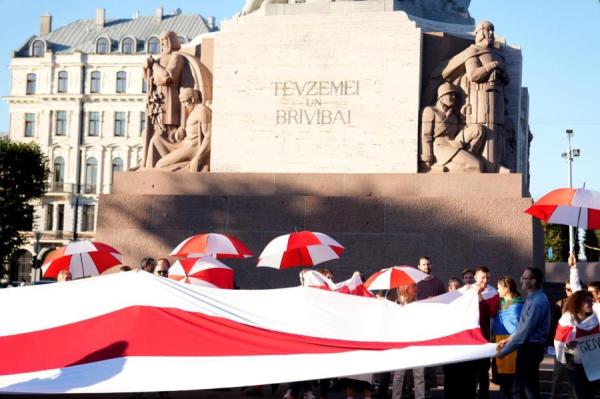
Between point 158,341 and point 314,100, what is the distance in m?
11.3

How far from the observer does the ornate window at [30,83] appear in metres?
102

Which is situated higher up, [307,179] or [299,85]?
[299,85]

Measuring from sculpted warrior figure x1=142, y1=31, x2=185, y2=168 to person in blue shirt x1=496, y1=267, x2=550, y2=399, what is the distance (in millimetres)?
12461

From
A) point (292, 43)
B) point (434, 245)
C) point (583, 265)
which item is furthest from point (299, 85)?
point (583, 265)

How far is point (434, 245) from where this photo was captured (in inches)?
817

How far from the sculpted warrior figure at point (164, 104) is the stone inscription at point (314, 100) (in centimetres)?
222

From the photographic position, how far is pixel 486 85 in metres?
21.8

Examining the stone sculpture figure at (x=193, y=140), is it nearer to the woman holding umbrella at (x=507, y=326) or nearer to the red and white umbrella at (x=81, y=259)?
the red and white umbrella at (x=81, y=259)

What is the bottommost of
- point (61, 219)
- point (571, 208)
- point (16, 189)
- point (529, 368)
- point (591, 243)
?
point (529, 368)

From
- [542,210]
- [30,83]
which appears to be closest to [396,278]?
[542,210]

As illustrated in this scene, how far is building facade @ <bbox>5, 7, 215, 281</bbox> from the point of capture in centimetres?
9881

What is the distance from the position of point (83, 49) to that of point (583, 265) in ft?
237

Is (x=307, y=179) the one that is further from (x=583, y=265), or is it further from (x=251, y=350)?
(x=583, y=265)

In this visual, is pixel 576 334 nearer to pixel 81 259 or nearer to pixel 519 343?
pixel 519 343
